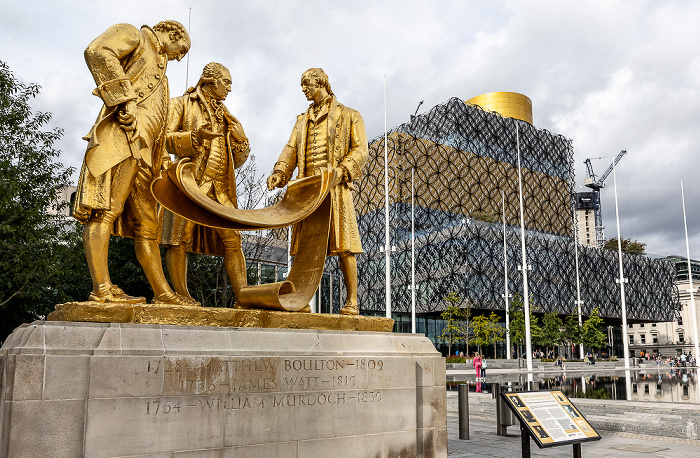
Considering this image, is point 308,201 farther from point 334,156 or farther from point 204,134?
point 204,134

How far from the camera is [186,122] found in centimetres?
653

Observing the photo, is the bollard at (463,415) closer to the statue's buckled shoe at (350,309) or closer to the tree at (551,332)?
the statue's buckled shoe at (350,309)

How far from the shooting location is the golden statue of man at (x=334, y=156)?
699 centimetres

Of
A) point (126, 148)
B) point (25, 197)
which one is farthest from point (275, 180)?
point (25, 197)

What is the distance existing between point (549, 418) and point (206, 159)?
15.7ft

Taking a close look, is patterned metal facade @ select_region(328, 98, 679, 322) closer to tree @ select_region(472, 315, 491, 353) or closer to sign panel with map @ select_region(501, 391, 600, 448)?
tree @ select_region(472, 315, 491, 353)

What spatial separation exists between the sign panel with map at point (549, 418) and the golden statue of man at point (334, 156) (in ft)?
6.99

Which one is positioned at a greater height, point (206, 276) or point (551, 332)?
point (206, 276)

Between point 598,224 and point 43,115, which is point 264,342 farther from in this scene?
point 598,224

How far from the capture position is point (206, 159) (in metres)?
6.55

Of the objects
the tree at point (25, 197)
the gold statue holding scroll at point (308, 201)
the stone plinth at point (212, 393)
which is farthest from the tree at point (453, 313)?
the stone plinth at point (212, 393)

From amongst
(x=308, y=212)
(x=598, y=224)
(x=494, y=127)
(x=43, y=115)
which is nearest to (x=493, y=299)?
(x=494, y=127)

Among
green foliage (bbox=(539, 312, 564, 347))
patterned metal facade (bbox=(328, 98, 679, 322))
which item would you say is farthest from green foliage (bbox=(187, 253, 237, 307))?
green foliage (bbox=(539, 312, 564, 347))

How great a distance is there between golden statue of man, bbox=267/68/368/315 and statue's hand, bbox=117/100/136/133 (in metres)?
1.89
